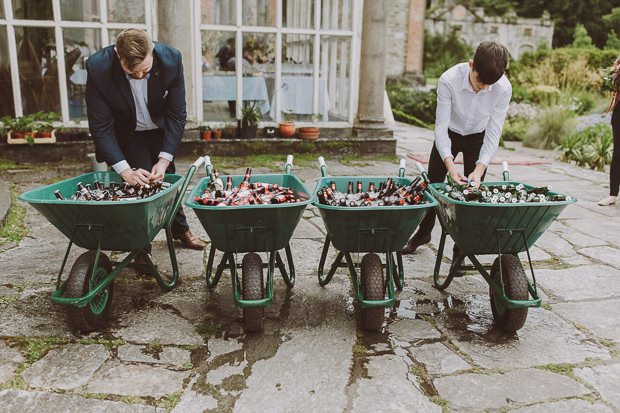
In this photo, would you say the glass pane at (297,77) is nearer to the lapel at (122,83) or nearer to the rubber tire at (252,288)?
the lapel at (122,83)

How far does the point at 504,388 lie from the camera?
2498 millimetres

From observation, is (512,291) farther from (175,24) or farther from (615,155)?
(175,24)

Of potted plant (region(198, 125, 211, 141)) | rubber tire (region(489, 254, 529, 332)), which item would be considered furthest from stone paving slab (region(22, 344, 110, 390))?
potted plant (region(198, 125, 211, 141))

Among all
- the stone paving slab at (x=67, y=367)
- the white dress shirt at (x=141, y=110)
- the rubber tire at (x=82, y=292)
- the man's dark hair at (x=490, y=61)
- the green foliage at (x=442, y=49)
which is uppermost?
the green foliage at (x=442, y=49)

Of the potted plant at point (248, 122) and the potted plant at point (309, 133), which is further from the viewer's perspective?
the potted plant at point (309, 133)

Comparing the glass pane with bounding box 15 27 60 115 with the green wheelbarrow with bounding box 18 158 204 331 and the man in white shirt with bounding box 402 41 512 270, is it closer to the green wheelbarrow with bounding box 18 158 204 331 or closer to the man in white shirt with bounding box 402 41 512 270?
the green wheelbarrow with bounding box 18 158 204 331

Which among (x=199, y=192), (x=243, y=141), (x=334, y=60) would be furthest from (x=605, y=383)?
(x=334, y=60)

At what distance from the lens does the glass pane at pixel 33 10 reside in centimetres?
697

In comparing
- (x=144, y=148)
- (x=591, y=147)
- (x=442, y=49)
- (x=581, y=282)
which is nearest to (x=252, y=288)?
(x=144, y=148)

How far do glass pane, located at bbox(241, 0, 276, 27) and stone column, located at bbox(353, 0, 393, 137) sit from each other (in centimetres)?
134

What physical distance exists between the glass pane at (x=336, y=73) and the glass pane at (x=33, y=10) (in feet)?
12.2

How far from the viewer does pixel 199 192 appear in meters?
3.15

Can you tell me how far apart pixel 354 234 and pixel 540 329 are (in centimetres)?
123

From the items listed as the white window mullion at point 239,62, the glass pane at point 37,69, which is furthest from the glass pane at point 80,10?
the white window mullion at point 239,62
